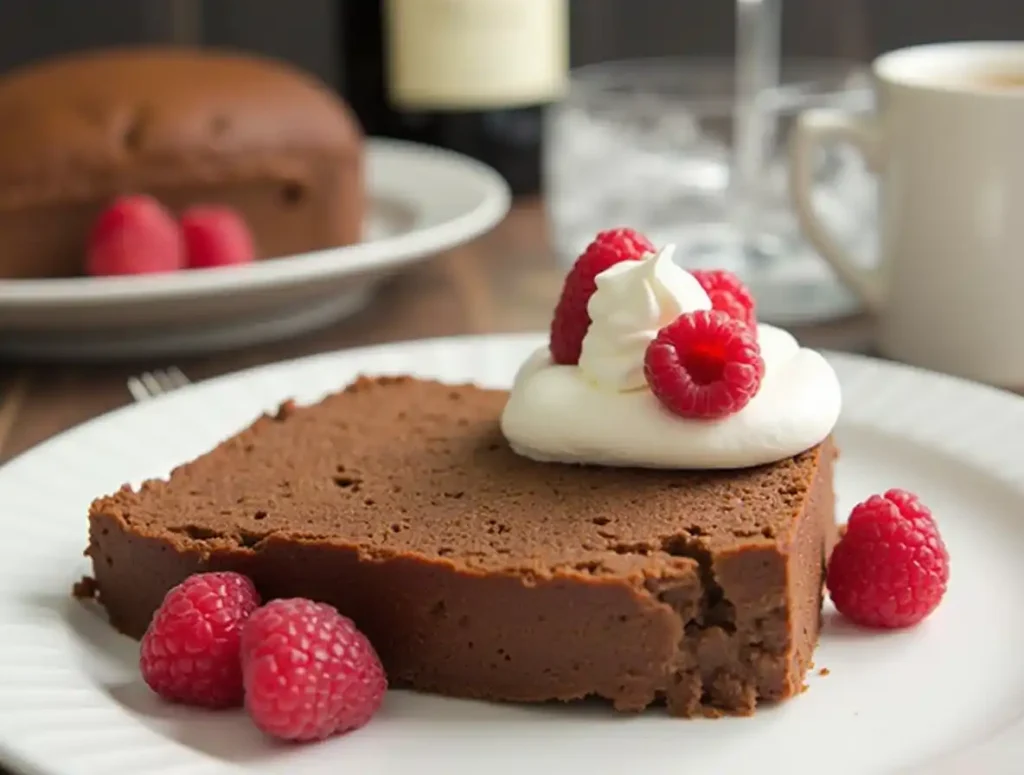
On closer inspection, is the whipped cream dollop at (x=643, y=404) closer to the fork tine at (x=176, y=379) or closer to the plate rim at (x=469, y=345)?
the plate rim at (x=469, y=345)

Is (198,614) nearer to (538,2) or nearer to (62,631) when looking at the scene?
(62,631)

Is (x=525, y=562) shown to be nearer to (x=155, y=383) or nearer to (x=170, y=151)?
(x=155, y=383)

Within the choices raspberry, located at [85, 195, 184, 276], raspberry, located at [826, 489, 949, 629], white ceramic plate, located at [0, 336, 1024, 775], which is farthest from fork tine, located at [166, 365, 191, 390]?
raspberry, located at [826, 489, 949, 629]

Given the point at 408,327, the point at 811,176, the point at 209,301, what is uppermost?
the point at 811,176

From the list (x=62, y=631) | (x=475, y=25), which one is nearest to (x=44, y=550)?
(x=62, y=631)

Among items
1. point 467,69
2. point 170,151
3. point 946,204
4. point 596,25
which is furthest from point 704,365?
point 596,25
